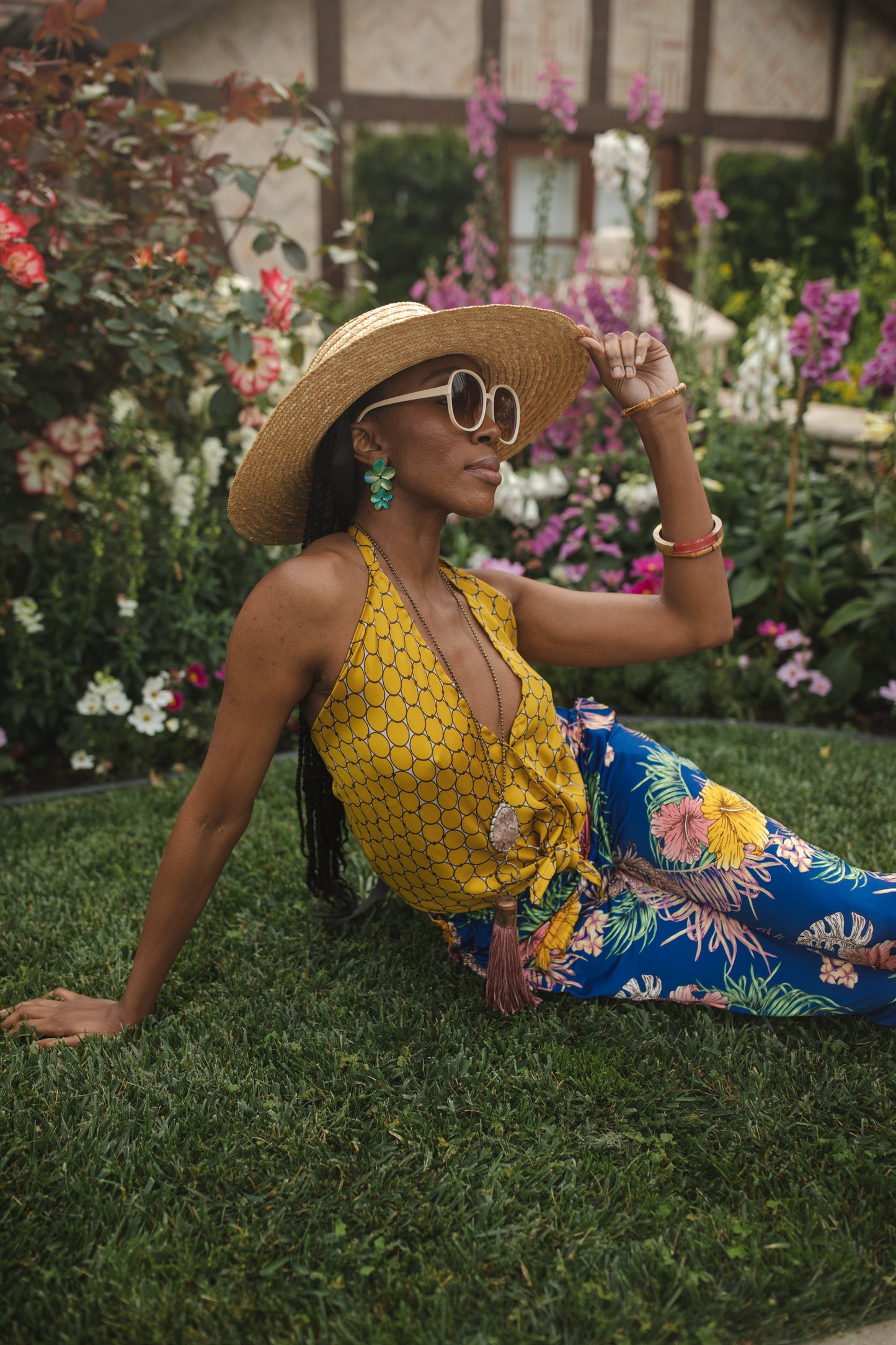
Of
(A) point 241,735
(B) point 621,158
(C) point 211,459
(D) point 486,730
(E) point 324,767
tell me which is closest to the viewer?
(A) point 241,735

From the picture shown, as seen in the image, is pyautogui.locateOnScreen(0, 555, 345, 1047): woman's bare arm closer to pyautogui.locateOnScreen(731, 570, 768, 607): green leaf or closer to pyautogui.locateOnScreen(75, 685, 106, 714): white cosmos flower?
pyautogui.locateOnScreen(75, 685, 106, 714): white cosmos flower

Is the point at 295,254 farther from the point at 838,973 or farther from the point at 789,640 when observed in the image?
the point at 838,973

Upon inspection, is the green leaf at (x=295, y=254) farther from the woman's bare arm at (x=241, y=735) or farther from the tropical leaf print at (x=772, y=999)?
the tropical leaf print at (x=772, y=999)

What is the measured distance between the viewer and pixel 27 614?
11.3 feet

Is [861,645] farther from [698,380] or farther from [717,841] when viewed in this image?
[717,841]

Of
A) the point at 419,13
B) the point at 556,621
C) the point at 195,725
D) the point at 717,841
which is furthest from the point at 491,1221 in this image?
the point at 419,13

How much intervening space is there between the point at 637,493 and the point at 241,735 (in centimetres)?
286

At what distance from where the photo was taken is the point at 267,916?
262 cm

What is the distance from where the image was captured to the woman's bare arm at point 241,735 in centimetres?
183

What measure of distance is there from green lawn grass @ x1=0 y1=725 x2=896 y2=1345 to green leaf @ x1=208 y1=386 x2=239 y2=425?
1817mm

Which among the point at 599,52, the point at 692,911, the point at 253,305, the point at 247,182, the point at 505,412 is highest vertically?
the point at 599,52

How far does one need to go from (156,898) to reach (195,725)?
1920 mm

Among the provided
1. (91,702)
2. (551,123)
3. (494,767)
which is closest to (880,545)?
(494,767)

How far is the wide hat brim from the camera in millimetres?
1801
